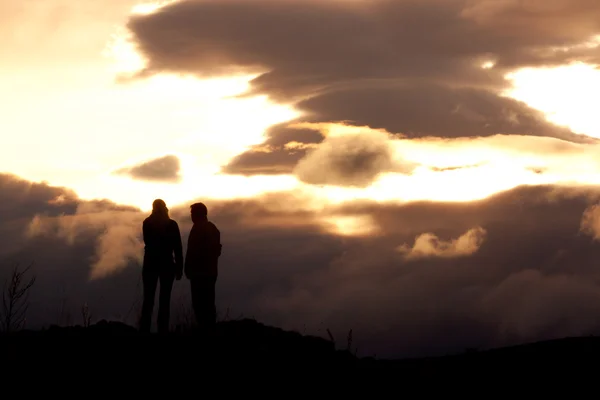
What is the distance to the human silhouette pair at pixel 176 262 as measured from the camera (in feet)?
57.4

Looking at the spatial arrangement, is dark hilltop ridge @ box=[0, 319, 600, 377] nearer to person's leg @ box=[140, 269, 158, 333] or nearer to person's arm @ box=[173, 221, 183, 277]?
person's leg @ box=[140, 269, 158, 333]

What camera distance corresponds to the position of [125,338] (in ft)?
48.2

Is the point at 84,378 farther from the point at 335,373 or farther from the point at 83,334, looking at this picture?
the point at 335,373

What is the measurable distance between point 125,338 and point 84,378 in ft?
5.26

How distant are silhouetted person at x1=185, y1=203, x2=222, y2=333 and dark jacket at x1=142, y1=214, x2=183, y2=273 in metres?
0.27

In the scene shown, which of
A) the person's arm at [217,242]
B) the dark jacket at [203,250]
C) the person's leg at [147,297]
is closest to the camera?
the person's leg at [147,297]

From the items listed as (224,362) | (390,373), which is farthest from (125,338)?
(390,373)

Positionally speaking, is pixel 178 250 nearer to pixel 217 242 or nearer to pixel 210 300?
pixel 217 242

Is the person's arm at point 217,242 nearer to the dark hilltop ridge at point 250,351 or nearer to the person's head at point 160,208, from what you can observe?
the person's head at point 160,208

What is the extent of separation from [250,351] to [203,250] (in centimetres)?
372

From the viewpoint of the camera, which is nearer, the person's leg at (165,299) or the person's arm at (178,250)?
the person's leg at (165,299)

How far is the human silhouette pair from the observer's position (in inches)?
689

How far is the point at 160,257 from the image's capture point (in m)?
17.5

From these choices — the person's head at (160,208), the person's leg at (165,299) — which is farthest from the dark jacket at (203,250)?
the person's head at (160,208)
